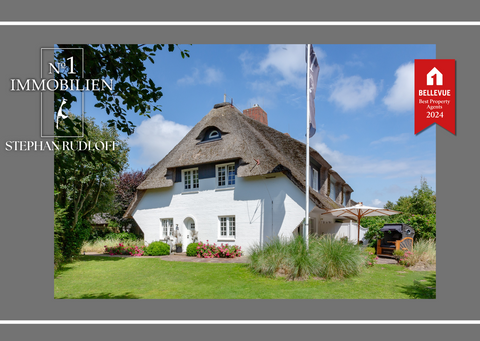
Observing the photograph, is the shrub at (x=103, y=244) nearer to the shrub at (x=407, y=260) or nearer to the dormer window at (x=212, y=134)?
the dormer window at (x=212, y=134)

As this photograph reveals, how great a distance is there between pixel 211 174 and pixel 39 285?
430 inches

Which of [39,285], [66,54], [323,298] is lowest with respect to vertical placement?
[323,298]

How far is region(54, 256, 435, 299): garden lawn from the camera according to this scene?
7035 millimetres

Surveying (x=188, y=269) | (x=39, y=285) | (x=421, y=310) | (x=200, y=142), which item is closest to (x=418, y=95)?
(x=421, y=310)

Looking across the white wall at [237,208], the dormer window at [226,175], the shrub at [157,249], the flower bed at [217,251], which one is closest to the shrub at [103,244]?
the white wall at [237,208]

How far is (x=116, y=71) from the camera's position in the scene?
570 cm

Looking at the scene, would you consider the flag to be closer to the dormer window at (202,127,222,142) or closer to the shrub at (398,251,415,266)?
the shrub at (398,251,415,266)

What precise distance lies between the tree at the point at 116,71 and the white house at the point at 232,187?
27.9 feet

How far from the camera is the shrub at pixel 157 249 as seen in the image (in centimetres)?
1599

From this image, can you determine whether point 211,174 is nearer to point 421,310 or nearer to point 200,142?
point 200,142

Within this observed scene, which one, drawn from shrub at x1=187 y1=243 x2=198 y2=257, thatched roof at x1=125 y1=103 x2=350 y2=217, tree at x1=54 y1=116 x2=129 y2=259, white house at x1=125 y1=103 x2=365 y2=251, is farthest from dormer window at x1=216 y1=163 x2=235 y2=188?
tree at x1=54 y1=116 x2=129 y2=259

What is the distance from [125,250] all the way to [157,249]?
218 cm

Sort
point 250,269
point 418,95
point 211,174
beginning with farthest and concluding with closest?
point 211,174
point 250,269
point 418,95

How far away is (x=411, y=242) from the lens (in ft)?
42.0
